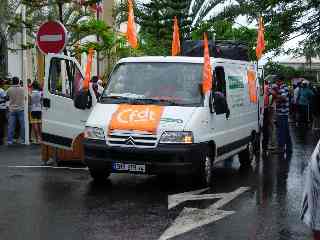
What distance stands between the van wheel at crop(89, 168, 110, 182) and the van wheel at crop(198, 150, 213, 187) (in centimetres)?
143

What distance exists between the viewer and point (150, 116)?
940 cm

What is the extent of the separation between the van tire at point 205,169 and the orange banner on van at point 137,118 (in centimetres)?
88

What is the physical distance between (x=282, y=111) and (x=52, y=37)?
519 cm

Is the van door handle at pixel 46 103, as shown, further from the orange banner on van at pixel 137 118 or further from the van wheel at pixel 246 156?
the van wheel at pixel 246 156

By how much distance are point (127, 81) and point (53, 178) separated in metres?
2.04

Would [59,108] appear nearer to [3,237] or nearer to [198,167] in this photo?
[198,167]

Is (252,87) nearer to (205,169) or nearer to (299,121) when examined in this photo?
(205,169)

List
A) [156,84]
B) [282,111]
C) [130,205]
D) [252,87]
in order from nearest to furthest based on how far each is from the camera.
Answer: [130,205] → [156,84] → [252,87] → [282,111]

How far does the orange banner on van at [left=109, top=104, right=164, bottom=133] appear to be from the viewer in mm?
9281

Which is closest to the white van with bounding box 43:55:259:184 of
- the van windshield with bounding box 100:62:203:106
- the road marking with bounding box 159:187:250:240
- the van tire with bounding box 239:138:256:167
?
the van windshield with bounding box 100:62:203:106

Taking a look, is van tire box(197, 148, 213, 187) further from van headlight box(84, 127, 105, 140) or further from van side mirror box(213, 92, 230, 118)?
van headlight box(84, 127, 105, 140)

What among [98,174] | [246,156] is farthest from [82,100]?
[246,156]

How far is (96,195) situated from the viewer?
9.24m

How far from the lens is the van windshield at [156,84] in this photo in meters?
9.86
